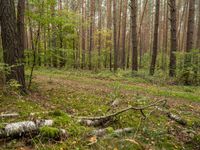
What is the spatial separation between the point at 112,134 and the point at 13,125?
163cm

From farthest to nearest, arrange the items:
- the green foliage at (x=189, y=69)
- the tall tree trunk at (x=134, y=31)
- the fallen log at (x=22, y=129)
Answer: the tall tree trunk at (x=134, y=31) < the green foliage at (x=189, y=69) < the fallen log at (x=22, y=129)

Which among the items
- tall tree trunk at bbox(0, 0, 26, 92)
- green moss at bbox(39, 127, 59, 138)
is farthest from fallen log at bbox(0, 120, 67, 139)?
tall tree trunk at bbox(0, 0, 26, 92)

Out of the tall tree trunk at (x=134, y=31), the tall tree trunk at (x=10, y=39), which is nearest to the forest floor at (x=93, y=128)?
the tall tree trunk at (x=10, y=39)

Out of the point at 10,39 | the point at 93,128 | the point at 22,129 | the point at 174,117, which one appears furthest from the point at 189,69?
the point at 22,129

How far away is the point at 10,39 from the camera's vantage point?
669 centimetres

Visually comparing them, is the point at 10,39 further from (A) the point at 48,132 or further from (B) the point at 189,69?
(B) the point at 189,69

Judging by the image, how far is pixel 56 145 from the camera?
3.82m

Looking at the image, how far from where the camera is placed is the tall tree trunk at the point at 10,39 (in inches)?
259

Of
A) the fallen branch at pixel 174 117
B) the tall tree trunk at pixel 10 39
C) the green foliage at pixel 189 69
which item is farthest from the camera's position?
the green foliage at pixel 189 69

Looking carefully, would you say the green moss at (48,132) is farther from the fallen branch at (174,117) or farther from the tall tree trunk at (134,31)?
the tall tree trunk at (134,31)

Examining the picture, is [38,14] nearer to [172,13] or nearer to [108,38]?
[172,13]

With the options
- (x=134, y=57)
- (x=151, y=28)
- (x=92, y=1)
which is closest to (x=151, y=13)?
(x=151, y=28)

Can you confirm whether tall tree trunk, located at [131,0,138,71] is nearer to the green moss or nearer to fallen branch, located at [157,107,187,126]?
fallen branch, located at [157,107,187,126]

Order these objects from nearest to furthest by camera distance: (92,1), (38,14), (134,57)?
1. (38,14)
2. (134,57)
3. (92,1)
